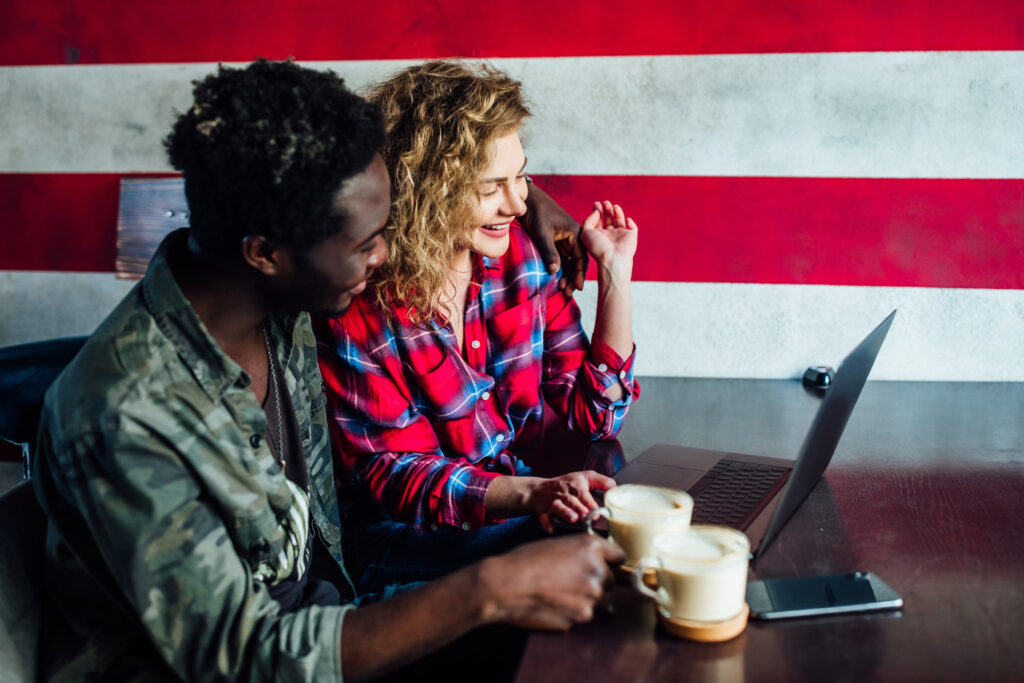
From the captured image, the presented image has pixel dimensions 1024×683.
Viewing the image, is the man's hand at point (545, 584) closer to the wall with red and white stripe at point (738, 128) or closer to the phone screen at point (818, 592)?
the phone screen at point (818, 592)

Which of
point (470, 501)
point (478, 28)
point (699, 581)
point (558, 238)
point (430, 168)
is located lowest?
point (470, 501)

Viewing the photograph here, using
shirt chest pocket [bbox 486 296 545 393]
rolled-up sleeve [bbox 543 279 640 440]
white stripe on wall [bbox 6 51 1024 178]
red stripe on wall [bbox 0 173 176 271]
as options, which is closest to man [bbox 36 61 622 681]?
shirt chest pocket [bbox 486 296 545 393]

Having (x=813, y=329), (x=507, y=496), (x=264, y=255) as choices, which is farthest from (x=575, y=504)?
(x=813, y=329)

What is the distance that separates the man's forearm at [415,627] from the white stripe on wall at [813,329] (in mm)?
1310

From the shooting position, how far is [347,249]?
1.06 meters

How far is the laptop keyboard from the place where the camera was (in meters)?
1.16

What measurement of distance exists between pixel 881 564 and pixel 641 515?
292 millimetres

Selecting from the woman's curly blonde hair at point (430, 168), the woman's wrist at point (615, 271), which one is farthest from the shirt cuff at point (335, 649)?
the woman's wrist at point (615, 271)

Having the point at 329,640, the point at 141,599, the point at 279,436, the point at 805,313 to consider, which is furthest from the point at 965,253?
the point at 141,599

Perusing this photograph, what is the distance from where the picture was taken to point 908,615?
35.2 inches

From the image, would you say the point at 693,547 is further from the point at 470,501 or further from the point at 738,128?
the point at 738,128

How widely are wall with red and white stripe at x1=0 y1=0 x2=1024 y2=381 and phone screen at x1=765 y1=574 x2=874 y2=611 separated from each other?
1.21 m

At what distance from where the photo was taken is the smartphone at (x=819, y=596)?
0.89m

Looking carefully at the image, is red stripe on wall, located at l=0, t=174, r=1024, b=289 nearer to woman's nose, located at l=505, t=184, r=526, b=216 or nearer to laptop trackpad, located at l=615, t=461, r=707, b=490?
woman's nose, located at l=505, t=184, r=526, b=216
